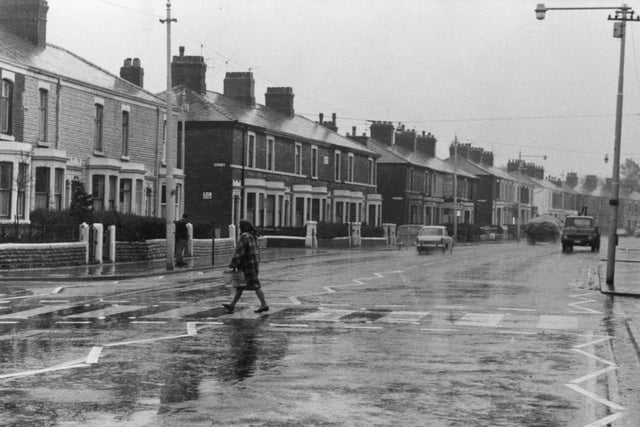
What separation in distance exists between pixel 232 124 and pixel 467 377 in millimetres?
44589

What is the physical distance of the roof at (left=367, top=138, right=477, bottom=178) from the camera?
8881 cm

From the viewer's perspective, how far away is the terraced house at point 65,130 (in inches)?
1430

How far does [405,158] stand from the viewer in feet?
300

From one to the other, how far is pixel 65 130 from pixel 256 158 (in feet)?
63.1

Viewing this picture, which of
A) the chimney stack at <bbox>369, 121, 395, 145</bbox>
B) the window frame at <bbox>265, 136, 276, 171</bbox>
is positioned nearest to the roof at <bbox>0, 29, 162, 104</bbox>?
the window frame at <bbox>265, 136, 276, 171</bbox>

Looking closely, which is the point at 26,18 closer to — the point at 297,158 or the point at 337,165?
the point at 297,158

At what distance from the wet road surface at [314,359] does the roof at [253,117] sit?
33271 millimetres

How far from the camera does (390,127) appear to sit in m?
96.2

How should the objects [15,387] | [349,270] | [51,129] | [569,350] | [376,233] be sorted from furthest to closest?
1. [376,233]
2. [51,129]
3. [349,270]
4. [569,350]
5. [15,387]

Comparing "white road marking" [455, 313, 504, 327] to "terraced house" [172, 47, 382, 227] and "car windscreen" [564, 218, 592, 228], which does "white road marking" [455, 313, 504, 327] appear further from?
"car windscreen" [564, 218, 592, 228]

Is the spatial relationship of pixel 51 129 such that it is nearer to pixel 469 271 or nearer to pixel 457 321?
pixel 469 271

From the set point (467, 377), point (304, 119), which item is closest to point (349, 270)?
point (467, 377)

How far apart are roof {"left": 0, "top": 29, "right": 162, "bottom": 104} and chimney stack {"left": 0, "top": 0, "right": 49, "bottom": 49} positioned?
0.54 meters

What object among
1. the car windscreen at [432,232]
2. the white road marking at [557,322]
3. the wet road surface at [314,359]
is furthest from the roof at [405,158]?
the white road marking at [557,322]
